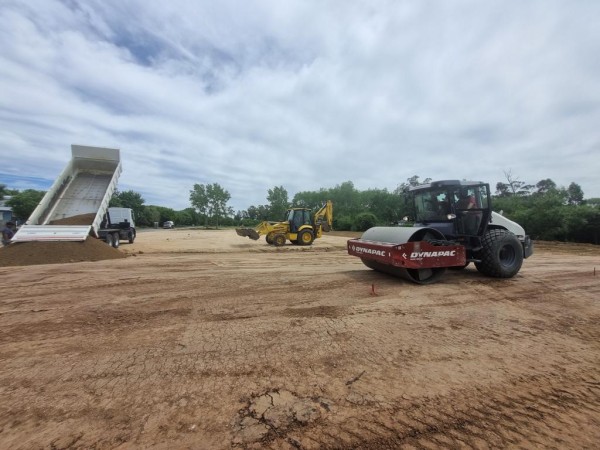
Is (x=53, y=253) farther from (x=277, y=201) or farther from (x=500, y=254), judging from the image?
(x=277, y=201)

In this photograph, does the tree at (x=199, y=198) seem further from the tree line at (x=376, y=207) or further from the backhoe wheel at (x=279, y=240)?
the backhoe wheel at (x=279, y=240)

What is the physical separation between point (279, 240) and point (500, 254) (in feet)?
41.9

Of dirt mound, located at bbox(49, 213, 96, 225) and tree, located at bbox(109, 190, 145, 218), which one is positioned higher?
tree, located at bbox(109, 190, 145, 218)

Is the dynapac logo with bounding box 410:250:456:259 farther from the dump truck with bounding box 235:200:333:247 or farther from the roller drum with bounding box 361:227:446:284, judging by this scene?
the dump truck with bounding box 235:200:333:247

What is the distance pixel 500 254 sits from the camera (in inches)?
302

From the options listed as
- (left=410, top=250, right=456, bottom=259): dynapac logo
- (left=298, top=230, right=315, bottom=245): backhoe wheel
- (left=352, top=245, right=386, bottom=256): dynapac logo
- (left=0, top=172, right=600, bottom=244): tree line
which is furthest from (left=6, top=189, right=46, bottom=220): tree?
(left=410, top=250, right=456, bottom=259): dynapac logo

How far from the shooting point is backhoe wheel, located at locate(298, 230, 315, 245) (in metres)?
18.9

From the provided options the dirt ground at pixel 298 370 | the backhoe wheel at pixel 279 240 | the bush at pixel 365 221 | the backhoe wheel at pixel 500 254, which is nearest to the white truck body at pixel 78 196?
the dirt ground at pixel 298 370

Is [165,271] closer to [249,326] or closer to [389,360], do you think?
[249,326]

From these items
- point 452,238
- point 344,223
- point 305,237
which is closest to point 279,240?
point 305,237

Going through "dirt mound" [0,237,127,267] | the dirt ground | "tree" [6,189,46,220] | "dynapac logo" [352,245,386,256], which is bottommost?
the dirt ground

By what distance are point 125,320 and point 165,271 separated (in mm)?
4407

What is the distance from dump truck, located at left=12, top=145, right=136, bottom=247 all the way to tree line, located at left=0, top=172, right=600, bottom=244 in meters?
5.05

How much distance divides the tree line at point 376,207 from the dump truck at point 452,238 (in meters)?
1.09
